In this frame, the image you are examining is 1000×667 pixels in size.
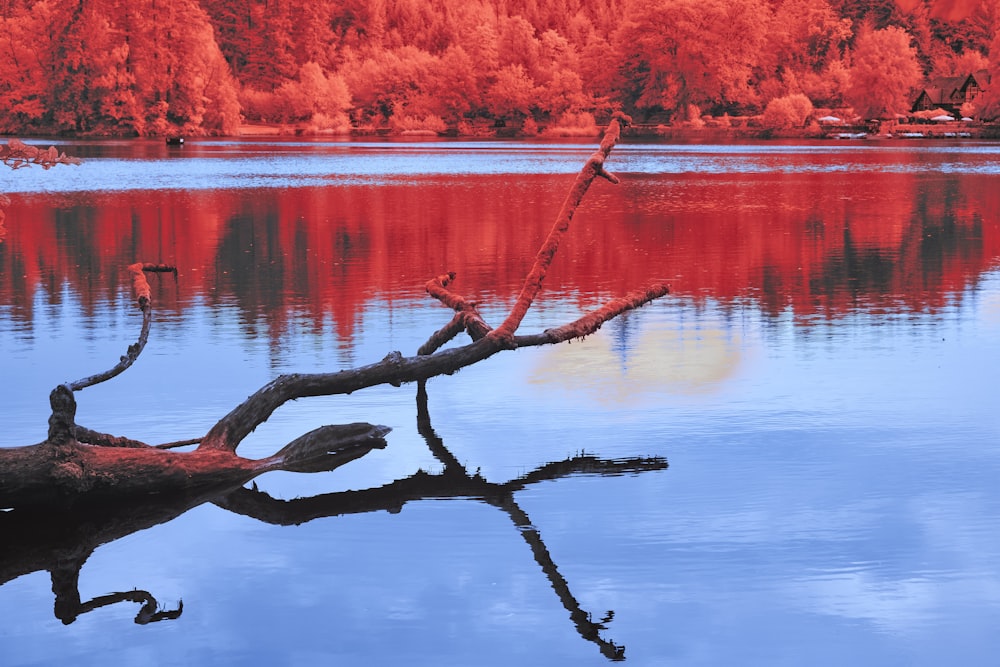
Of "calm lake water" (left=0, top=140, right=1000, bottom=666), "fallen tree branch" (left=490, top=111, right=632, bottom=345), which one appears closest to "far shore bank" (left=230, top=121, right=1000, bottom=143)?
"calm lake water" (left=0, top=140, right=1000, bottom=666)

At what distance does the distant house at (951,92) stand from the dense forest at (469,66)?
53.8 inches

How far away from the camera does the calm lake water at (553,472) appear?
723 centimetres

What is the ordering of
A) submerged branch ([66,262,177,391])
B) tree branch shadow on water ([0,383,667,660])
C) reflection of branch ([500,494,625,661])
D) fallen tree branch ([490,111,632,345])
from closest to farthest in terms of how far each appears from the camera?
1. reflection of branch ([500,494,625,661])
2. tree branch shadow on water ([0,383,667,660])
3. submerged branch ([66,262,177,391])
4. fallen tree branch ([490,111,632,345])

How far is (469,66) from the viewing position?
146 meters

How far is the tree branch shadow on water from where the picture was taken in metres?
7.63

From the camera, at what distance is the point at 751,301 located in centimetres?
1909

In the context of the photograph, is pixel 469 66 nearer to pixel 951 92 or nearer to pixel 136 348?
pixel 951 92

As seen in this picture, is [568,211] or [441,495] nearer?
[441,495]

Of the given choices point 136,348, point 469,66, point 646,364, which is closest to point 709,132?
point 469,66

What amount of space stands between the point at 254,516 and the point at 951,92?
419 ft

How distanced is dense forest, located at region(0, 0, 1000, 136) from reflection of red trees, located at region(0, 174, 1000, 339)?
3002 inches

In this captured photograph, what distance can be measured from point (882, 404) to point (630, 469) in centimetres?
311

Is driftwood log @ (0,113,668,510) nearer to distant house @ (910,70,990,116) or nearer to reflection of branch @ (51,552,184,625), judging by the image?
reflection of branch @ (51,552,184,625)

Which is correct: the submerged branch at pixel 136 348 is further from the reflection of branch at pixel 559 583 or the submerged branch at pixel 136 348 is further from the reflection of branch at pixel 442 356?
the reflection of branch at pixel 559 583
